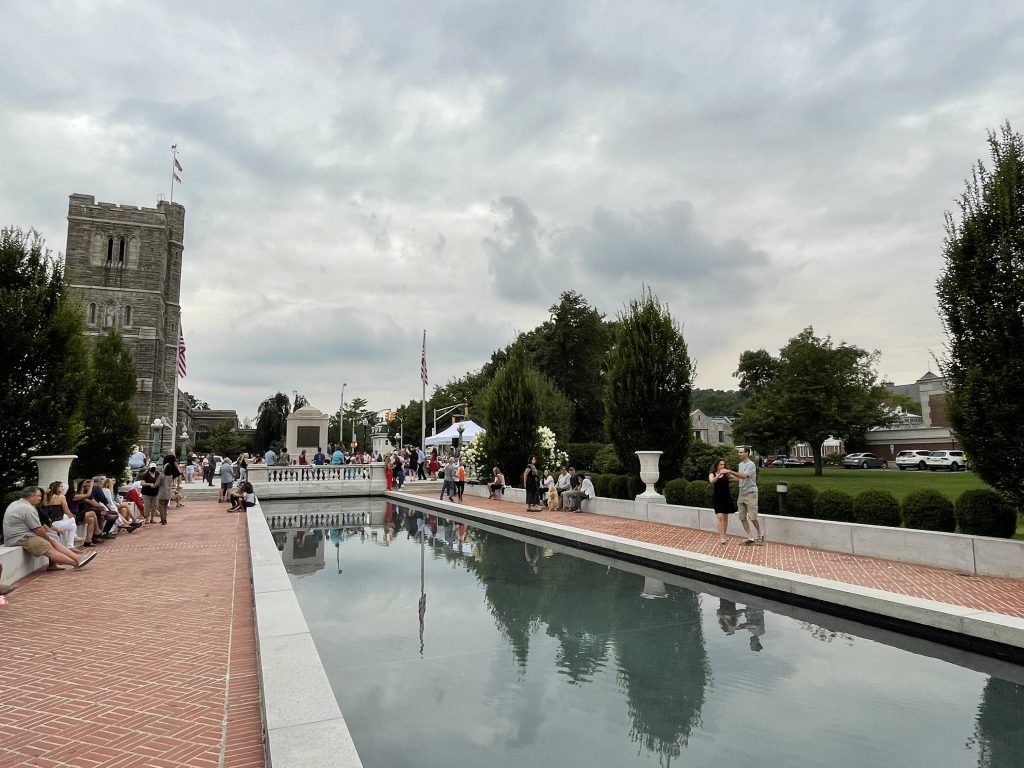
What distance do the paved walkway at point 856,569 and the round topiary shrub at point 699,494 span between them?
87 cm

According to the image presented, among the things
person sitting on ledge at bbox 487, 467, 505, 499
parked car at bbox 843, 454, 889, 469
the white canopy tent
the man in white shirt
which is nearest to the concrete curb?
the man in white shirt

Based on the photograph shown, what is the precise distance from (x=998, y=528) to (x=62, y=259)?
57.8ft

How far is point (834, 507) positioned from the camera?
A: 12.0 metres

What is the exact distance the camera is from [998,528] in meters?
9.30

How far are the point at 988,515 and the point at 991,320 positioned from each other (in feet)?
9.83

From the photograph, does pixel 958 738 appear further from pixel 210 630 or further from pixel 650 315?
pixel 650 315

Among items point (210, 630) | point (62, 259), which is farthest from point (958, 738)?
point (62, 259)

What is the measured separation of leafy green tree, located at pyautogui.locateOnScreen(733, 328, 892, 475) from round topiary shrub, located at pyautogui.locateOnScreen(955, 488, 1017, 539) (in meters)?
35.2

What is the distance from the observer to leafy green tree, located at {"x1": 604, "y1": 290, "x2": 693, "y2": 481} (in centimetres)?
1864

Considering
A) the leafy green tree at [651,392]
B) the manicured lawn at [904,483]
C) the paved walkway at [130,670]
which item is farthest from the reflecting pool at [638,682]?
the leafy green tree at [651,392]

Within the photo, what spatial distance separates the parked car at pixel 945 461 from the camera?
48.6 meters

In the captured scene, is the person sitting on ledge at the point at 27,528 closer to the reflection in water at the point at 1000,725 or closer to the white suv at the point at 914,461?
the reflection in water at the point at 1000,725

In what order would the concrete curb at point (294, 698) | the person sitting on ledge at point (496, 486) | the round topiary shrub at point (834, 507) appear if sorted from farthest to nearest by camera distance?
the person sitting on ledge at point (496, 486) < the round topiary shrub at point (834, 507) < the concrete curb at point (294, 698)

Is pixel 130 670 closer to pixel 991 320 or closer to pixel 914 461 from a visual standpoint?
pixel 991 320
